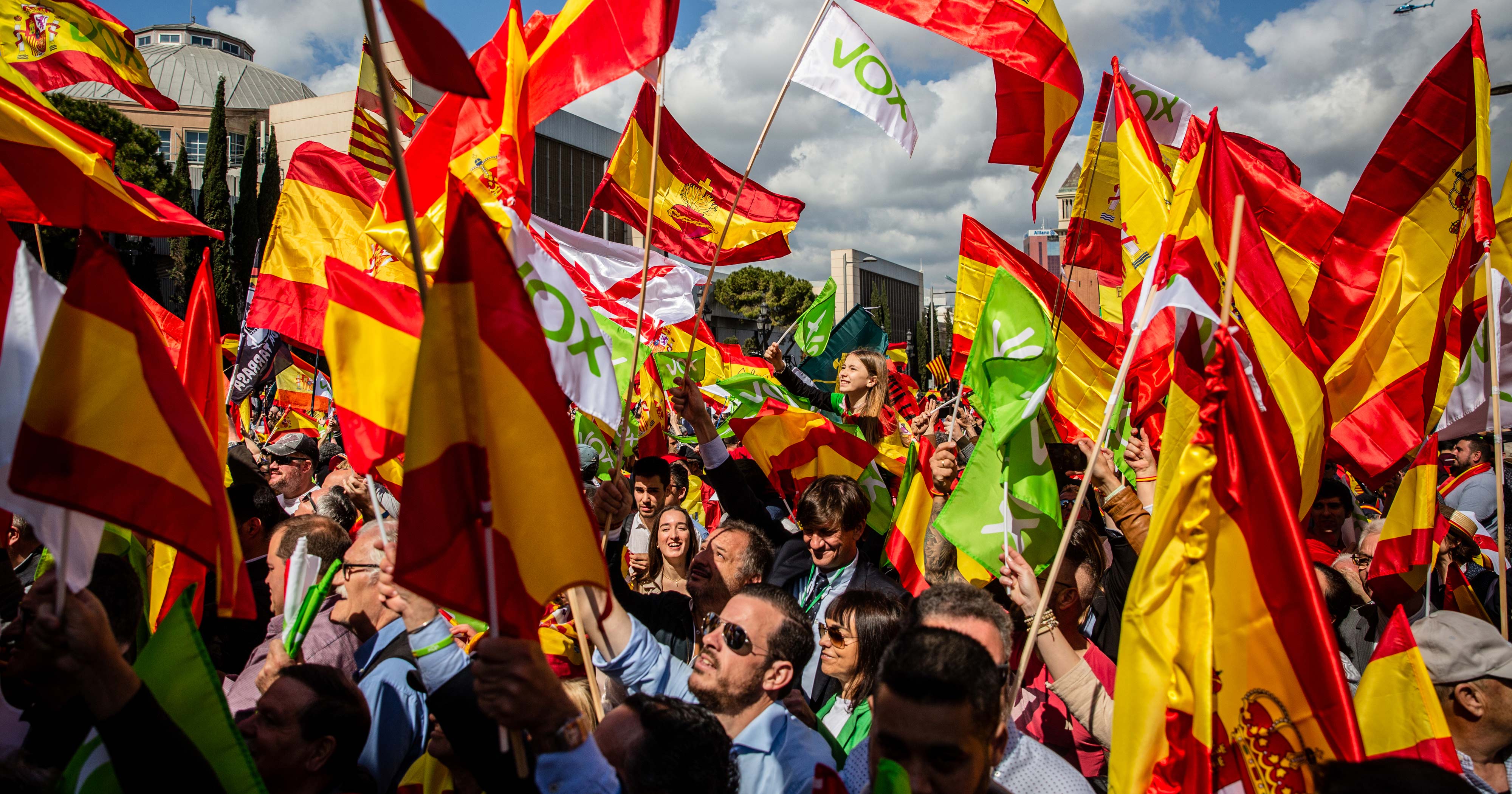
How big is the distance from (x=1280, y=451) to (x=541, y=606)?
9.47ft

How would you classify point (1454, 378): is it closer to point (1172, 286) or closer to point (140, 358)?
point (1172, 286)

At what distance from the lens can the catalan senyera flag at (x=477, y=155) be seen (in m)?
4.33

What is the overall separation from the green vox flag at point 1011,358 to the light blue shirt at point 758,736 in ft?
4.48

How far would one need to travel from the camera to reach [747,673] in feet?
9.80

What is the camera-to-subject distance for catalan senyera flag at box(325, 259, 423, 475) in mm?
3314

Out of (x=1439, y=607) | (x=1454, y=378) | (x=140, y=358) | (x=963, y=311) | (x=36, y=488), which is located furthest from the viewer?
(x=963, y=311)

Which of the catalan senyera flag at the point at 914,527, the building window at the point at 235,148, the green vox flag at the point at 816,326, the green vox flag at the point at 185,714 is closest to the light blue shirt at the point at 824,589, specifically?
the catalan senyera flag at the point at 914,527

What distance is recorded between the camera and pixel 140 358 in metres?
2.37

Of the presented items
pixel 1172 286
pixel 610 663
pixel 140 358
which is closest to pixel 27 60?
pixel 140 358

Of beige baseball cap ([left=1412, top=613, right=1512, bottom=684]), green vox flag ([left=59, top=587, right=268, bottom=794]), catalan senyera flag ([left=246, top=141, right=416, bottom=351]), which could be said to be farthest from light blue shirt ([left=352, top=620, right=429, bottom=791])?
beige baseball cap ([left=1412, top=613, right=1512, bottom=684])

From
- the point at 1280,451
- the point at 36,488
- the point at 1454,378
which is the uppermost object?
the point at 1454,378

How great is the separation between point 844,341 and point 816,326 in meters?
1.11

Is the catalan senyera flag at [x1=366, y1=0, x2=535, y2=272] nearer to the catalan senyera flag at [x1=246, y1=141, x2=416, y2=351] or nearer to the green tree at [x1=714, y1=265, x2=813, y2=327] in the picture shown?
the catalan senyera flag at [x1=246, y1=141, x2=416, y2=351]

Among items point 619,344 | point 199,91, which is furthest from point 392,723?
point 199,91
